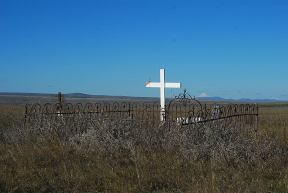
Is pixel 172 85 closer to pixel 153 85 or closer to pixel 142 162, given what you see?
pixel 153 85

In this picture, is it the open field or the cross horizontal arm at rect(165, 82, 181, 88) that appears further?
the cross horizontal arm at rect(165, 82, 181, 88)

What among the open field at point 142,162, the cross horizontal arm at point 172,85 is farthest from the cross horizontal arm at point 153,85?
the open field at point 142,162

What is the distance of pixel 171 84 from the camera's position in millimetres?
15703

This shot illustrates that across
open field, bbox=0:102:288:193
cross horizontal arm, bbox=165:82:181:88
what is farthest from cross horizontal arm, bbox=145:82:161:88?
open field, bbox=0:102:288:193

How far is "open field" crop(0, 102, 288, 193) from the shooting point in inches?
309

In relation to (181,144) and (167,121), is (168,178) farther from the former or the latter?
(167,121)

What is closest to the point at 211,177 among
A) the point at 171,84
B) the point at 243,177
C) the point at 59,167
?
the point at 243,177

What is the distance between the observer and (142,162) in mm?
9453

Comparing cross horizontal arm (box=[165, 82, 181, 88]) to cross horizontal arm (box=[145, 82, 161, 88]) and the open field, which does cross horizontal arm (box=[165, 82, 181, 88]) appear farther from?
the open field

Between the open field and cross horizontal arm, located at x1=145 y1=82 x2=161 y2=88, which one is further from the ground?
cross horizontal arm, located at x1=145 y1=82 x2=161 y2=88

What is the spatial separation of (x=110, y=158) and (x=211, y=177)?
250cm

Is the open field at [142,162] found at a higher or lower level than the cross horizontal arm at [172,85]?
lower

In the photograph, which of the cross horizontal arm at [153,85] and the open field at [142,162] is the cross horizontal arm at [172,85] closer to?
the cross horizontal arm at [153,85]

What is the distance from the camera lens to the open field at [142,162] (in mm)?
7855
